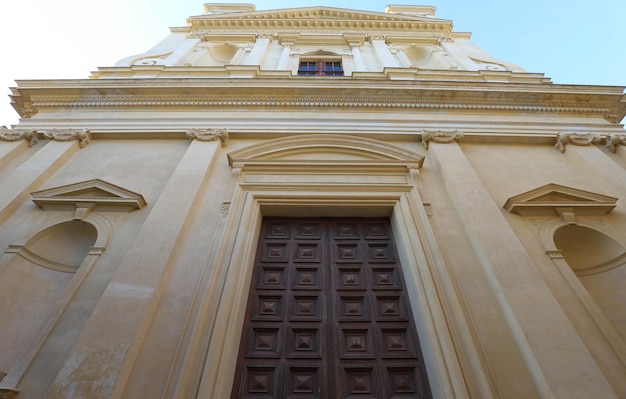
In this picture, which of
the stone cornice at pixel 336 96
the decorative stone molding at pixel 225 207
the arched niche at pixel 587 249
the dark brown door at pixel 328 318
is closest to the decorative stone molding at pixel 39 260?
the decorative stone molding at pixel 225 207

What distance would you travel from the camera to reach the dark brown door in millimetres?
3535

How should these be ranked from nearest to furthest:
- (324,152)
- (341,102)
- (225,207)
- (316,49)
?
(225,207)
(324,152)
(341,102)
(316,49)

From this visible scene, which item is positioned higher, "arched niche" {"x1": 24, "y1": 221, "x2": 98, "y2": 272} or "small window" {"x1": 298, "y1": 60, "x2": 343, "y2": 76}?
"small window" {"x1": 298, "y1": 60, "x2": 343, "y2": 76}

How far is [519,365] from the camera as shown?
326 centimetres

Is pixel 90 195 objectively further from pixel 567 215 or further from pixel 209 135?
pixel 567 215

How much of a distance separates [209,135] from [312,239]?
116 inches

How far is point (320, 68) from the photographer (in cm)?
1050

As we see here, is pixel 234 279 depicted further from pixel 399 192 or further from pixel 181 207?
pixel 399 192

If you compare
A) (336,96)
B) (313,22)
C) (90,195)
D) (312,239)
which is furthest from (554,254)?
(313,22)

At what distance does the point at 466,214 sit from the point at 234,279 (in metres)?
3.42

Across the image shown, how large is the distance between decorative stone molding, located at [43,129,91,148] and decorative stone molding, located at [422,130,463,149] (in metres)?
6.69

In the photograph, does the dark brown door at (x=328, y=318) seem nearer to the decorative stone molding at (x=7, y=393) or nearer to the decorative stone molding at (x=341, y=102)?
the decorative stone molding at (x=7, y=393)

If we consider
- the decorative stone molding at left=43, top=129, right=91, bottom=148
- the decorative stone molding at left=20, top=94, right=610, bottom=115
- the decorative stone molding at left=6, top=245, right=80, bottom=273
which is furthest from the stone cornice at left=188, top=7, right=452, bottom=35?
the decorative stone molding at left=6, top=245, right=80, bottom=273

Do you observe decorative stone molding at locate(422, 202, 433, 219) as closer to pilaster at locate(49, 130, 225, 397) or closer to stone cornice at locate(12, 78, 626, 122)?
stone cornice at locate(12, 78, 626, 122)
